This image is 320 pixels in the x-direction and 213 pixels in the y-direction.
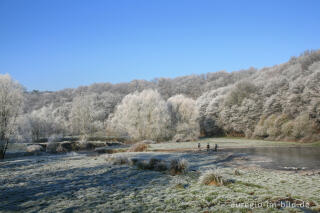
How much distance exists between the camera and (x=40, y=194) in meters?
10.7

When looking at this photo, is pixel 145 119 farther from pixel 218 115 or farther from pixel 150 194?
pixel 150 194

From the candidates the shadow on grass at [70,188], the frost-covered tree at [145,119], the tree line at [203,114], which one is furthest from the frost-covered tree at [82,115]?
the shadow on grass at [70,188]

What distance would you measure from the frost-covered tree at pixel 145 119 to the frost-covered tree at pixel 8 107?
84.6 feet

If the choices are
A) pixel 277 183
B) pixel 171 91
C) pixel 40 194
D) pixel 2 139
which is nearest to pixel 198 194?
pixel 277 183

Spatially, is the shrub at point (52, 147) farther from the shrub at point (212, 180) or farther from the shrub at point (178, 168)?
the shrub at point (212, 180)

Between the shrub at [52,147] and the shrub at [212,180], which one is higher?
the shrub at [212,180]

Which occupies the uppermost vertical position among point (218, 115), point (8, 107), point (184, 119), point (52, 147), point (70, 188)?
point (218, 115)

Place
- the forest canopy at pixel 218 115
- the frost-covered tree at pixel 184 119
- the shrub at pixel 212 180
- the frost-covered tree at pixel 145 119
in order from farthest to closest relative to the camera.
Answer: the frost-covered tree at pixel 184 119, the frost-covered tree at pixel 145 119, the forest canopy at pixel 218 115, the shrub at pixel 212 180

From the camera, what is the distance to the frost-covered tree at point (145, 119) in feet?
173

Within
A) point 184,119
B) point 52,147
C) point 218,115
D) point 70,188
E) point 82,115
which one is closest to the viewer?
point 70,188

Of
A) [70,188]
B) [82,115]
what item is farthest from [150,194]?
[82,115]

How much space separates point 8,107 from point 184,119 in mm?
37547

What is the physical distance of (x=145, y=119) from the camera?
2076 inches

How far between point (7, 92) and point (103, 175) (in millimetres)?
20872
